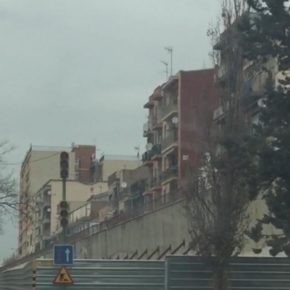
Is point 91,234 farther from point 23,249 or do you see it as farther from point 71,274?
point 23,249

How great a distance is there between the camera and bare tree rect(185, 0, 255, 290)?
1190 inches

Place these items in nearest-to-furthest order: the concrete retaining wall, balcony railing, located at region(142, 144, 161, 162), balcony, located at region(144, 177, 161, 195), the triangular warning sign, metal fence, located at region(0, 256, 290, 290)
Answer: the triangular warning sign, metal fence, located at region(0, 256, 290, 290), the concrete retaining wall, balcony, located at region(144, 177, 161, 195), balcony railing, located at region(142, 144, 161, 162)

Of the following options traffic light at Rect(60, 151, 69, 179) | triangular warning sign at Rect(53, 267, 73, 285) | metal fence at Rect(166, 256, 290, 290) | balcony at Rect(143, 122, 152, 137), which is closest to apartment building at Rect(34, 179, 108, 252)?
balcony at Rect(143, 122, 152, 137)

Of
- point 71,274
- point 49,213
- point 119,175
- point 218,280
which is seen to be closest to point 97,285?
point 71,274

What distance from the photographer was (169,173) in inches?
3738

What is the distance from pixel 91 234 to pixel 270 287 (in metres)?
42.7

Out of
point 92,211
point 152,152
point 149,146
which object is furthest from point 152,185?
point 92,211

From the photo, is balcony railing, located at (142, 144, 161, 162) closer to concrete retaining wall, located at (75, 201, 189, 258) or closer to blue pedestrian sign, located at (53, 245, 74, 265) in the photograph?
concrete retaining wall, located at (75, 201, 189, 258)

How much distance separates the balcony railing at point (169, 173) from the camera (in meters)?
93.8

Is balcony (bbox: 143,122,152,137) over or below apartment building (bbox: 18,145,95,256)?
below

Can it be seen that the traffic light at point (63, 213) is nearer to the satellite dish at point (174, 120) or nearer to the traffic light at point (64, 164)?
the traffic light at point (64, 164)

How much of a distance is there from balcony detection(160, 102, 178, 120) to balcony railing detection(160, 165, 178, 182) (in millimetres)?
5531

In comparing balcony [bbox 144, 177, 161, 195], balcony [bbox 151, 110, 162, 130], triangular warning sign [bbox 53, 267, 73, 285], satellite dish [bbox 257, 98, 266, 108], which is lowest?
triangular warning sign [bbox 53, 267, 73, 285]

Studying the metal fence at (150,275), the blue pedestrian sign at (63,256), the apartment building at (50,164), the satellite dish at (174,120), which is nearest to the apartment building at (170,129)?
the satellite dish at (174,120)
